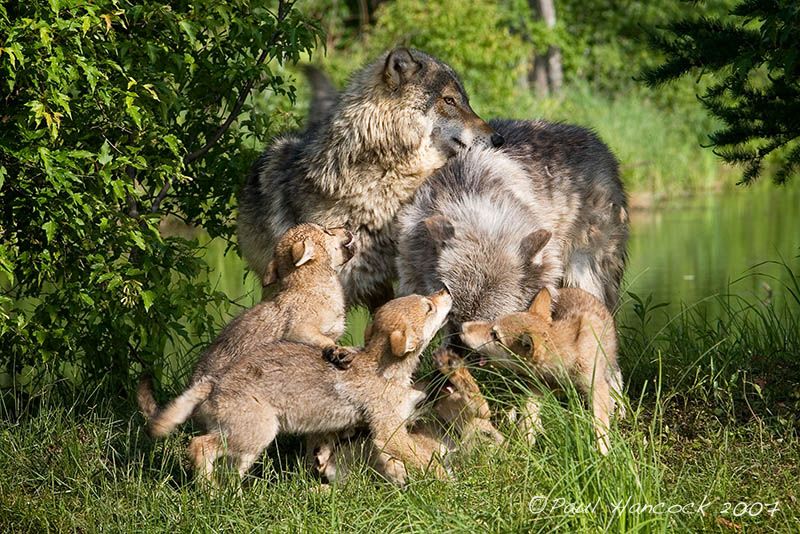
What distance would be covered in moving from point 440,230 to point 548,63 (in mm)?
20983

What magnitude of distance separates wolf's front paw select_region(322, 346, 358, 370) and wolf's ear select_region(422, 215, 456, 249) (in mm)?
1087

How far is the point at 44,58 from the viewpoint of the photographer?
6168 mm

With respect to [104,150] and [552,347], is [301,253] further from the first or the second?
[552,347]

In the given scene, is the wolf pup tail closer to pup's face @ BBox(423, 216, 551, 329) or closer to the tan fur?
the tan fur

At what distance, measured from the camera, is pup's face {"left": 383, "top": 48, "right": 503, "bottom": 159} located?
7148 millimetres

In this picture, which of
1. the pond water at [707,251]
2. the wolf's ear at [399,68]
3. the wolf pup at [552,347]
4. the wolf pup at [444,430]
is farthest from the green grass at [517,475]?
the pond water at [707,251]

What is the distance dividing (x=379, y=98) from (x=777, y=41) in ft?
7.99

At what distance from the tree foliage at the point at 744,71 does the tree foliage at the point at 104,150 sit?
2.39 metres

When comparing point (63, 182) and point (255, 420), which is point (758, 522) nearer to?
point (255, 420)

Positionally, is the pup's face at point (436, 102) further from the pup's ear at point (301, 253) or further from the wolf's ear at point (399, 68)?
the pup's ear at point (301, 253)

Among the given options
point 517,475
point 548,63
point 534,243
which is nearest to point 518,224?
point 534,243

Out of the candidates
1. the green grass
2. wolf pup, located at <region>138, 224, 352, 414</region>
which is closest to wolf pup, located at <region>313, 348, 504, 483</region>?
the green grass

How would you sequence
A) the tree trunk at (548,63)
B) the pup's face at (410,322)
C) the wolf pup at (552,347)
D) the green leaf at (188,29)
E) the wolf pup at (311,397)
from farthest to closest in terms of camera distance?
the tree trunk at (548,63) → the green leaf at (188,29) → the wolf pup at (552,347) → the pup's face at (410,322) → the wolf pup at (311,397)

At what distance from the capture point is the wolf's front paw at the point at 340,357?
563 centimetres
